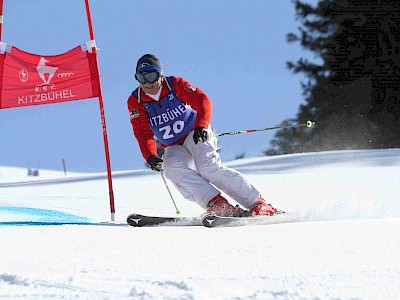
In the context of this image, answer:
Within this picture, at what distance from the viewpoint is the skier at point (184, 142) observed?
4.51 metres

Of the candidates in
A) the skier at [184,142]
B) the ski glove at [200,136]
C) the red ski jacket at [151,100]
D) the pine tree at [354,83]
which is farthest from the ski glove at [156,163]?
the pine tree at [354,83]

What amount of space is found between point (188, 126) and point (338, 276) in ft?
9.12

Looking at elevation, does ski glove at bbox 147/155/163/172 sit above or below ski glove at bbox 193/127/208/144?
below

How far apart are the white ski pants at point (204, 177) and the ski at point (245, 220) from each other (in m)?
0.23

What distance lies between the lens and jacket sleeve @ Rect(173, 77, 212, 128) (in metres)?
4.54

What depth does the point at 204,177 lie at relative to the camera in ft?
15.1

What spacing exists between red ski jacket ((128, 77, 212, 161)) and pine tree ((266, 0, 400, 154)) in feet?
42.9

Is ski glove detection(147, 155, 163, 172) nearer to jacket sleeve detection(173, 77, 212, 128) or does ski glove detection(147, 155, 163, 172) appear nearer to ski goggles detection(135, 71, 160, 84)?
jacket sleeve detection(173, 77, 212, 128)

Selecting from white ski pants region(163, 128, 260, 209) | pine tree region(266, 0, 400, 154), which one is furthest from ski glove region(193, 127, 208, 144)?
pine tree region(266, 0, 400, 154)

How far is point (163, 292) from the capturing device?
1975 mm

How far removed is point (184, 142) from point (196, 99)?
0.35m

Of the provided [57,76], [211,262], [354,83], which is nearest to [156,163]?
[57,76]

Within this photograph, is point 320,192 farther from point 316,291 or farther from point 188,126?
point 316,291

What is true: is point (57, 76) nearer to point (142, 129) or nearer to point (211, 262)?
point (142, 129)
